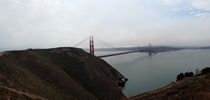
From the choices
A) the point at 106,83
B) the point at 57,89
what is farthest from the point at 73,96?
the point at 106,83

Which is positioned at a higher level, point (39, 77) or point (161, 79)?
point (39, 77)

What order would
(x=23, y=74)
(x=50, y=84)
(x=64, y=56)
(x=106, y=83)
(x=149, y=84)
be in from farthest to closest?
(x=149, y=84) < (x=64, y=56) < (x=106, y=83) < (x=50, y=84) < (x=23, y=74)

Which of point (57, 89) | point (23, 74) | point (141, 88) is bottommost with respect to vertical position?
point (141, 88)

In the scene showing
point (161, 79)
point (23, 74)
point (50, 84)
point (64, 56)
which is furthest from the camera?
point (161, 79)

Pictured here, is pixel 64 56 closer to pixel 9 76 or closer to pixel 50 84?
pixel 50 84

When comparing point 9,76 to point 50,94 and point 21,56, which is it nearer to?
point 50,94

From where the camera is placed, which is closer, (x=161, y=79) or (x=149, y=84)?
(x=149, y=84)

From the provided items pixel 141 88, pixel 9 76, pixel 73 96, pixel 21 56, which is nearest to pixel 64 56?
pixel 21 56
